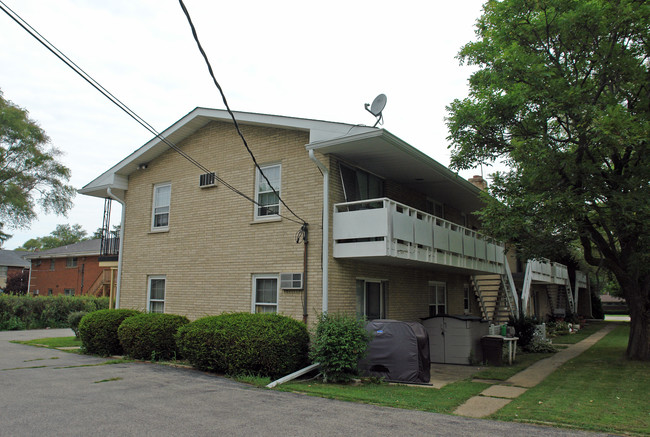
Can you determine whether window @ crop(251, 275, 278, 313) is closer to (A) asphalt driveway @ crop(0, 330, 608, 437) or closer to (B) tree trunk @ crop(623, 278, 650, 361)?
(A) asphalt driveway @ crop(0, 330, 608, 437)

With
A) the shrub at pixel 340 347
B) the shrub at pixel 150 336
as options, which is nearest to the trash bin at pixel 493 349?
the shrub at pixel 340 347

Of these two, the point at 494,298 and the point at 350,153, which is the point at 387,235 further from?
the point at 494,298

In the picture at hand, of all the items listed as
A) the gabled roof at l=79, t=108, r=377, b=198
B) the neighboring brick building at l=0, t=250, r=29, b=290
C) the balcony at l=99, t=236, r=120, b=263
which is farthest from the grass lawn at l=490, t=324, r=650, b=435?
the neighboring brick building at l=0, t=250, r=29, b=290

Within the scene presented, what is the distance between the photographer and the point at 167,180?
16.3 metres

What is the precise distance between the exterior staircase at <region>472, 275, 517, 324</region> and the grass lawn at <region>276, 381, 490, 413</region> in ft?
31.1

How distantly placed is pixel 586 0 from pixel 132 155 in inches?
554

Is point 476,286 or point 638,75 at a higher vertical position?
point 638,75

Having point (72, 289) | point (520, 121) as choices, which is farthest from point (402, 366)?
point (72, 289)

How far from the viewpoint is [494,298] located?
794 inches

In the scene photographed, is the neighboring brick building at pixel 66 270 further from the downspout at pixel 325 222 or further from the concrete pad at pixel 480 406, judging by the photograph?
the concrete pad at pixel 480 406

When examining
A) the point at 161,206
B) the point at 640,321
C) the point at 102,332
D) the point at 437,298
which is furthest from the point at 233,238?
the point at 640,321

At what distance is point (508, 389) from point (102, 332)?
36.0ft

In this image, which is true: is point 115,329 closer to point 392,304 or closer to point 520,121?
point 392,304

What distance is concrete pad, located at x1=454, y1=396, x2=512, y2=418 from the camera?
26.4ft
